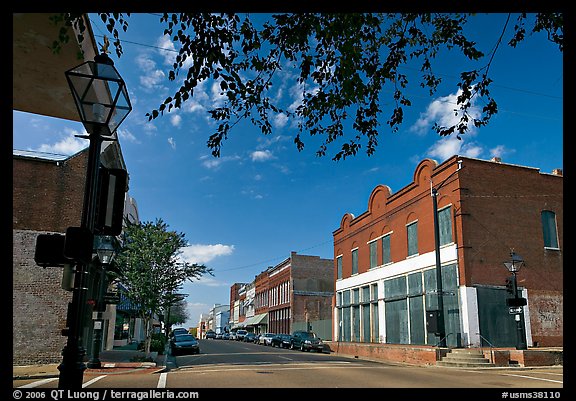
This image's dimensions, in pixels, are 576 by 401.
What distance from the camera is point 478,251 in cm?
2458

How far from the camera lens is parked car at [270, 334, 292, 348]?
135 feet

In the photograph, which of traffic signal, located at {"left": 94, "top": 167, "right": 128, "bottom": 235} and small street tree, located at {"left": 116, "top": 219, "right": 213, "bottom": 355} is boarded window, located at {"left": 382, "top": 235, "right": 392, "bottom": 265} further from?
traffic signal, located at {"left": 94, "top": 167, "right": 128, "bottom": 235}

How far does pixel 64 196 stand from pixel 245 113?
630 inches

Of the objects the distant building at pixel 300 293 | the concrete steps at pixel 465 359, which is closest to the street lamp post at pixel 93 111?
the concrete steps at pixel 465 359

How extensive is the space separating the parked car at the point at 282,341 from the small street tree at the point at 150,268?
63.9 ft

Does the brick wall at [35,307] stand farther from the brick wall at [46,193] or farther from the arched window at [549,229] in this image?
the arched window at [549,229]

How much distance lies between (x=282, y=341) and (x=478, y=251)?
22.8m

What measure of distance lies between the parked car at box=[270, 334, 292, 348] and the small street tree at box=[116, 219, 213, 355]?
19.5 metres

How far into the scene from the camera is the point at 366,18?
262 inches

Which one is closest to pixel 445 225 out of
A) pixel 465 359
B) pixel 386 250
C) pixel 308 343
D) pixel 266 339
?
pixel 386 250

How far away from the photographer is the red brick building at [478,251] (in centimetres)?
2411
